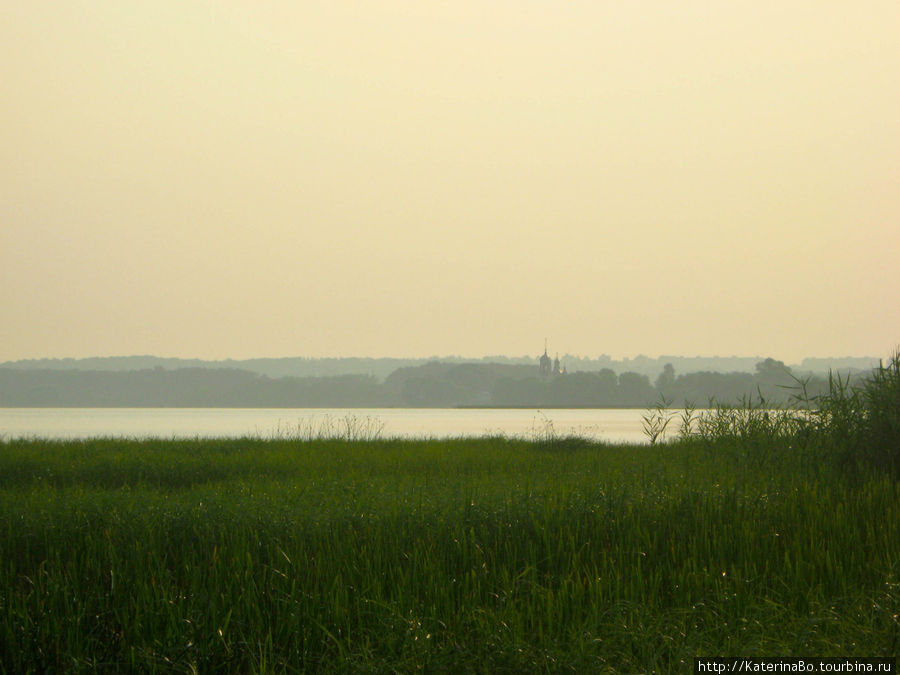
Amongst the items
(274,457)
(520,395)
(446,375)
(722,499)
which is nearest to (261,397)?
(446,375)

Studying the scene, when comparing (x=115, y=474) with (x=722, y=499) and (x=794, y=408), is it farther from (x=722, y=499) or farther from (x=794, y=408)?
(x=794, y=408)

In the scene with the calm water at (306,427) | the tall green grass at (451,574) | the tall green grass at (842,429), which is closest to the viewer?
the tall green grass at (451,574)

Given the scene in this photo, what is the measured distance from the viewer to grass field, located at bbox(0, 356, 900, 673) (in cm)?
488

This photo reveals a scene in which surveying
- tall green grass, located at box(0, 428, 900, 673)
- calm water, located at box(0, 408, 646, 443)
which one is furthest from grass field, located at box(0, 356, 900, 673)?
calm water, located at box(0, 408, 646, 443)

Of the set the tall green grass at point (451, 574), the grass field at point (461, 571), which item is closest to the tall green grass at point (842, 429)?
the grass field at point (461, 571)

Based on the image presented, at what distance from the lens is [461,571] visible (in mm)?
6598

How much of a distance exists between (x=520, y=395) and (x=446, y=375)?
10.4 metres

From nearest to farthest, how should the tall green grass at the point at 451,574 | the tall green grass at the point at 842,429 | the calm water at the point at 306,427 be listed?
the tall green grass at the point at 451,574, the tall green grass at the point at 842,429, the calm water at the point at 306,427

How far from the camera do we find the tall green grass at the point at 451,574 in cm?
488

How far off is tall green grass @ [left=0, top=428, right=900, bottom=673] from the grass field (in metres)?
0.03

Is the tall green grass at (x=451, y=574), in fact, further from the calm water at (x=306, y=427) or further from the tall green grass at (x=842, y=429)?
the calm water at (x=306, y=427)

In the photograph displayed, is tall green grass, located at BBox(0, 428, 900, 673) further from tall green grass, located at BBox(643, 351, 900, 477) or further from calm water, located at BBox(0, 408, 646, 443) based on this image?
calm water, located at BBox(0, 408, 646, 443)

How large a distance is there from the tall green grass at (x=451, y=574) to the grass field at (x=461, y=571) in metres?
0.03

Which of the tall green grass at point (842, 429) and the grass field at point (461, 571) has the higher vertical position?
the tall green grass at point (842, 429)
